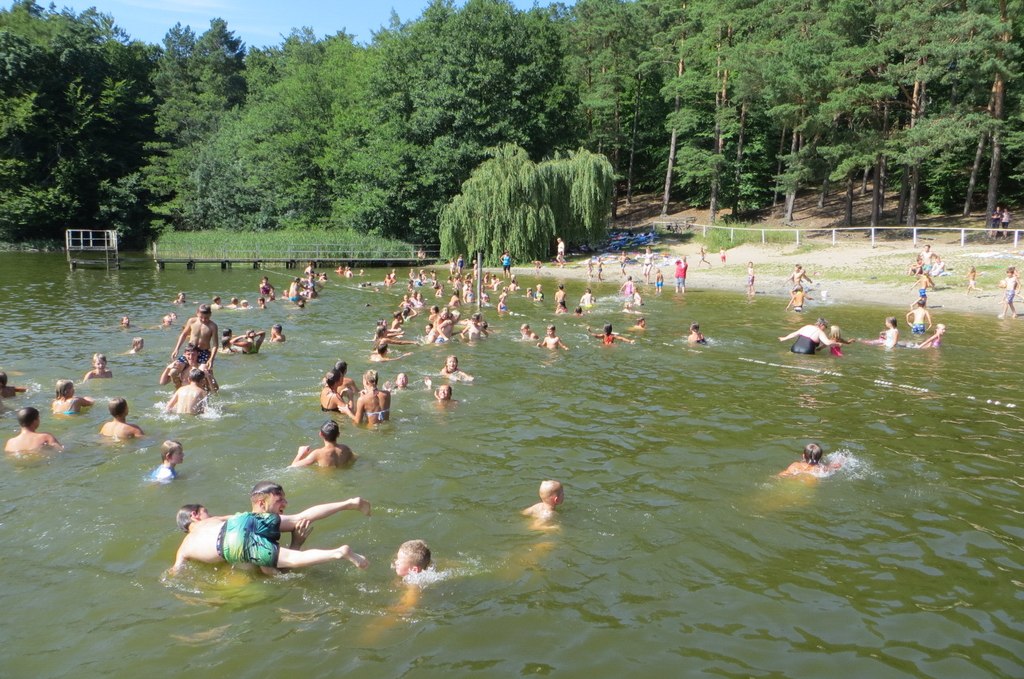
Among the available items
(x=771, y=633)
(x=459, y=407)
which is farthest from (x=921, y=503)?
(x=459, y=407)

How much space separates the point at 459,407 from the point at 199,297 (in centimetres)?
2290

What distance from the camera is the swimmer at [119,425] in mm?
11680

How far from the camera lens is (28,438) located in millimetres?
11000

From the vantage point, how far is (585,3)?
6303 cm

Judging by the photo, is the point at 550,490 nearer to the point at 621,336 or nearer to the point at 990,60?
the point at 621,336

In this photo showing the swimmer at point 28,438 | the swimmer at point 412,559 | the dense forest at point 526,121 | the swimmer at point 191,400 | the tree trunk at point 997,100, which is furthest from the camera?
the dense forest at point 526,121

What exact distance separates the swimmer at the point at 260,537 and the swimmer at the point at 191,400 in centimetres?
615

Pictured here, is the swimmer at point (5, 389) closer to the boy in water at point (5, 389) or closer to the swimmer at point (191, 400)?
the boy in water at point (5, 389)

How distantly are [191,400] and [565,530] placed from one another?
7801mm

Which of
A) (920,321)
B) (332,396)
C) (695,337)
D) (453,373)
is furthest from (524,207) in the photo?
(332,396)

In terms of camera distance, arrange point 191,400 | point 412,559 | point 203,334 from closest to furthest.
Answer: point 412,559, point 191,400, point 203,334

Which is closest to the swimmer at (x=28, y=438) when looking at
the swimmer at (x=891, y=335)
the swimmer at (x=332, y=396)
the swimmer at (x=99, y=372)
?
the swimmer at (x=332, y=396)

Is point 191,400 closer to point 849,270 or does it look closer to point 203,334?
point 203,334

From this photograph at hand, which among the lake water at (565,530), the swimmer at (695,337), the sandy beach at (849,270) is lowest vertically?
the lake water at (565,530)
